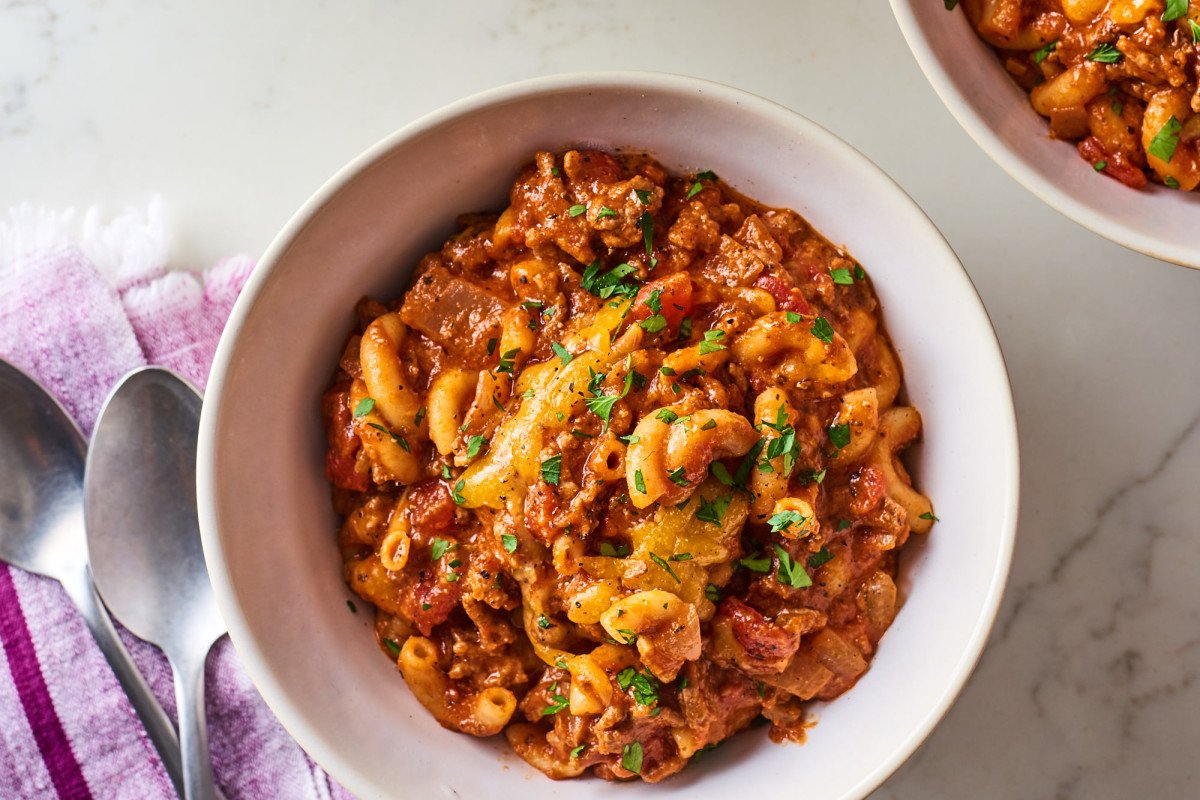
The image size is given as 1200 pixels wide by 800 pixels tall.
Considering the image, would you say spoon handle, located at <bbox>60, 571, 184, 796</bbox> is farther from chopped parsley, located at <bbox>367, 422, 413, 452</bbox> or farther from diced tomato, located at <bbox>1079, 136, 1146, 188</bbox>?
diced tomato, located at <bbox>1079, 136, 1146, 188</bbox>

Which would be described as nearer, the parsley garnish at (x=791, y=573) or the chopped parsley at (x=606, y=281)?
the parsley garnish at (x=791, y=573)

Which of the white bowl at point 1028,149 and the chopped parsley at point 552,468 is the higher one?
the white bowl at point 1028,149

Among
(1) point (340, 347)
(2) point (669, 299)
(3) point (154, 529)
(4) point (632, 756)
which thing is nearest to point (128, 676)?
A: (3) point (154, 529)

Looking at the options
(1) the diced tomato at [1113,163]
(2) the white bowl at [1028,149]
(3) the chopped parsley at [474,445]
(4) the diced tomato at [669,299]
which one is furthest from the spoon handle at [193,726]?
(1) the diced tomato at [1113,163]

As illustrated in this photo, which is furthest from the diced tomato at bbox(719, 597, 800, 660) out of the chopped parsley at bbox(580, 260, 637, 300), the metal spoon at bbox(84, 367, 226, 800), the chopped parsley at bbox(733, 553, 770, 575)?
the metal spoon at bbox(84, 367, 226, 800)

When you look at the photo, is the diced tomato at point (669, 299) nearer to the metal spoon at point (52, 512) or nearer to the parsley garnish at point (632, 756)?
the parsley garnish at point (632, 756)
